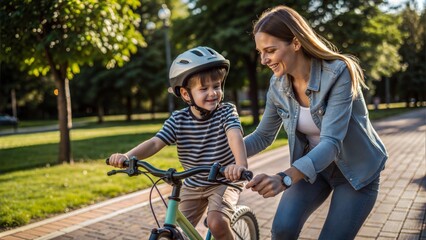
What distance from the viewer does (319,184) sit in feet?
8.58

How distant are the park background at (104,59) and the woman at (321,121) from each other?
1.39m

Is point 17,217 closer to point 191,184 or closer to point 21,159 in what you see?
point 191,184

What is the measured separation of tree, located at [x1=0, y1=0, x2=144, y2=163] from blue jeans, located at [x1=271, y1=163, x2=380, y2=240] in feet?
20.8

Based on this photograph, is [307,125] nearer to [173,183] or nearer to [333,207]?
[333,207]

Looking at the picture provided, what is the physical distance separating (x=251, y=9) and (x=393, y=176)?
41.0ft

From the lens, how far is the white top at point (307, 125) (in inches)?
96.2

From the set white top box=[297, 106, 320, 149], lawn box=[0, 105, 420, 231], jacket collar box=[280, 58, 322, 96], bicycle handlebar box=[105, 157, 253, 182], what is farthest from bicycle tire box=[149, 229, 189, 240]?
lawn box=[0, 105, 420, 231]

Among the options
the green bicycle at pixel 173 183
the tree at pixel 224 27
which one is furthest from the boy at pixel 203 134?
the tree at pixel 224 27

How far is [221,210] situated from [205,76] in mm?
884

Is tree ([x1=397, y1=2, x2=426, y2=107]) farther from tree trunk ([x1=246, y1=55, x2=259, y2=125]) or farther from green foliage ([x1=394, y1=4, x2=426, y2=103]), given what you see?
tree trunk ([x1=246, y1=55, x2=259, y2=125])

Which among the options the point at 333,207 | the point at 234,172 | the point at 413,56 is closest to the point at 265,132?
the point at 333,207

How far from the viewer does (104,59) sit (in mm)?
9102

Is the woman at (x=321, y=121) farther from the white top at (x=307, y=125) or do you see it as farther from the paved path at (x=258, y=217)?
the paved path at (x=258, y=217)

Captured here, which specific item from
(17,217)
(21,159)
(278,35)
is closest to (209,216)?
(278,35)
